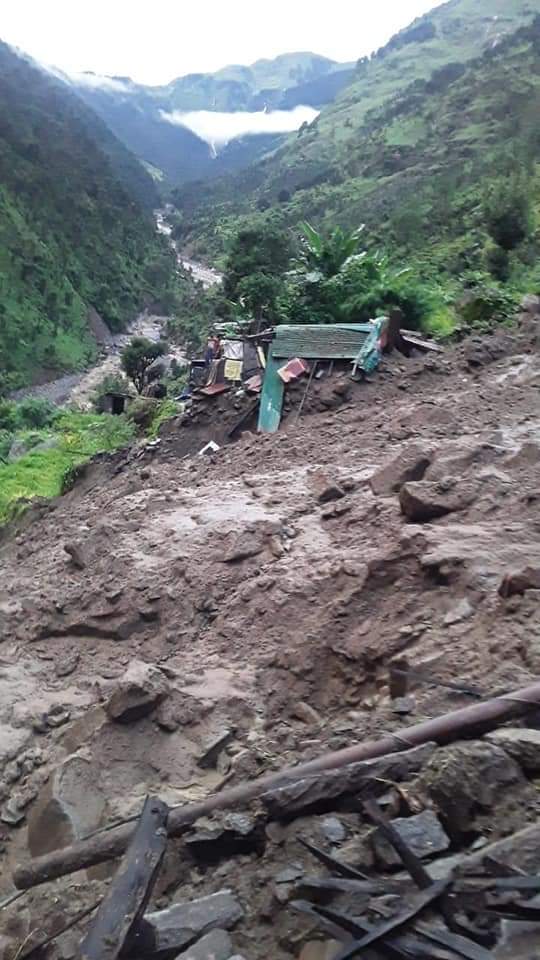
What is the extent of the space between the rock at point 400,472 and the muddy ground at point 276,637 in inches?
0.9

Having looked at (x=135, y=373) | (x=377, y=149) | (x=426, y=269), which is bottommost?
(x=135, y=373)

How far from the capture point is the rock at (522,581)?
360cm

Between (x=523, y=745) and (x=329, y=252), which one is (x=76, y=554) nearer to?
(x=523, y=745)

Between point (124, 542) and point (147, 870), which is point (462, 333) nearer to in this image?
point (124, 542)

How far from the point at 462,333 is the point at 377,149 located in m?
48.1

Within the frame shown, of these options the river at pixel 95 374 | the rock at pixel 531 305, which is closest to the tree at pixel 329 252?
the rock at pixel 531 305

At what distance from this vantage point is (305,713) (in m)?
3.79

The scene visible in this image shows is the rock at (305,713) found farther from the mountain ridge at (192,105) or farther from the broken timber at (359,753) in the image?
the mountain ridge at (192,105)

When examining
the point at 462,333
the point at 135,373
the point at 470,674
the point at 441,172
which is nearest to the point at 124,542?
the point at 470,674

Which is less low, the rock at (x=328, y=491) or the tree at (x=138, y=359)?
the rock at (x=328, y=491)

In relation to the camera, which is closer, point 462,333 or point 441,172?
point 462,333

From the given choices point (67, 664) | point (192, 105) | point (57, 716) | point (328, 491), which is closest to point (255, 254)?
point (328, 491)

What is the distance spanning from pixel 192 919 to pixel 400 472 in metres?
→ 3.84

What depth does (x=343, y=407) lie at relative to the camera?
8.44m
